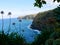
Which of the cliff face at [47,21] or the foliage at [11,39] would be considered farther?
the cliff face at [47,21]

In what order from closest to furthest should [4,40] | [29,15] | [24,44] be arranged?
[4,40] < [24,44] < [29,15]

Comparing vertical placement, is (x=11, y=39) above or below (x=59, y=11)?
below

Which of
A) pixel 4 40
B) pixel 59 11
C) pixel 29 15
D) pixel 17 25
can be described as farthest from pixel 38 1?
pixel 29 15

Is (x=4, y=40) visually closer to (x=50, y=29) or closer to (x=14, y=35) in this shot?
(x=14, y=35)

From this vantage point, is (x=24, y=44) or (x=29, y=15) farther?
(x=29, y=15)

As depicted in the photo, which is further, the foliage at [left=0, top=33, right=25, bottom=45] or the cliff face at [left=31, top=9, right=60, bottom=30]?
the cliff face at [left=31, top=9, right=60, bottom=30]

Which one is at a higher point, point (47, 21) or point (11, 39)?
point (47, 21)

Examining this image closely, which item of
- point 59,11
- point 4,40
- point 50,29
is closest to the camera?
point 59,11

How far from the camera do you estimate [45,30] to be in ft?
21.1

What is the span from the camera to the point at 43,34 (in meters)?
6.31

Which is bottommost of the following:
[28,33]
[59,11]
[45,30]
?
[28,33]

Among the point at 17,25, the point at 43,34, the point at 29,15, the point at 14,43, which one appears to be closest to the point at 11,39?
the point at 14,43

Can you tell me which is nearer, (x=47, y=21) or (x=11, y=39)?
(x=11, y=39)

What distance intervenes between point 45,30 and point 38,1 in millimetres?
2337
